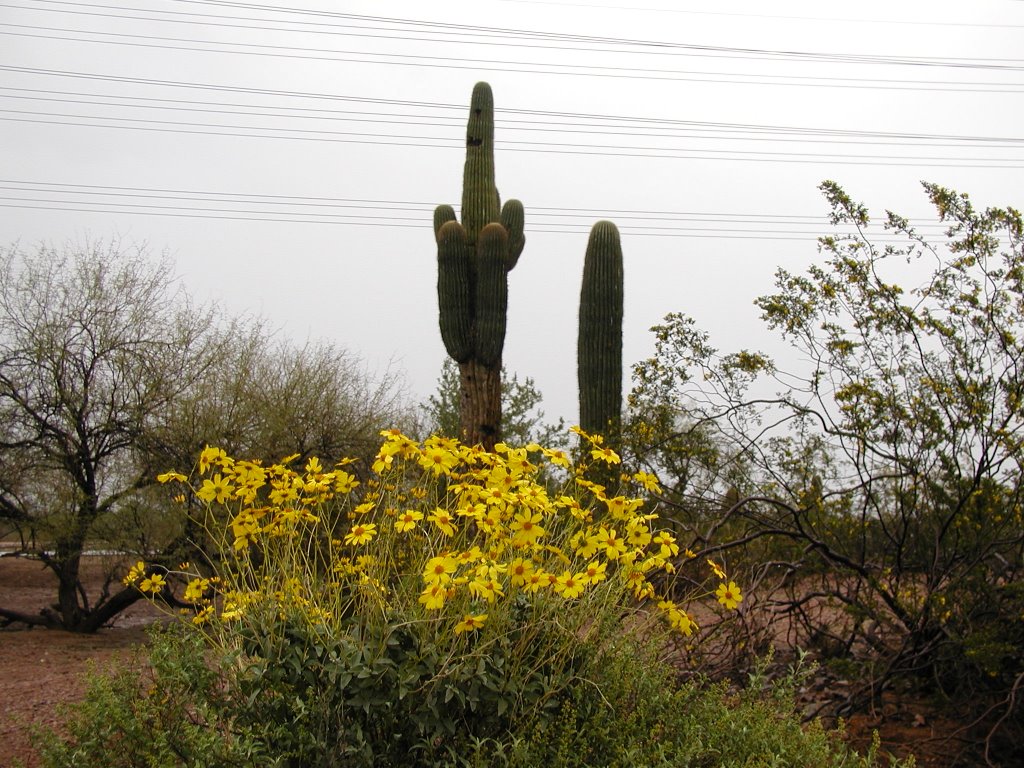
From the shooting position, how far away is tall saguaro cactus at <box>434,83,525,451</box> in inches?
510

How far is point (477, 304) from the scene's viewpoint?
43.1 ft

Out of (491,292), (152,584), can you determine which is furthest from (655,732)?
(491,292)

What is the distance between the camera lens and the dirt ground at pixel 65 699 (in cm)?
489

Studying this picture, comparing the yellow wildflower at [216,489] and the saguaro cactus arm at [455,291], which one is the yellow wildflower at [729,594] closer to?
the yellow wildflower at [216,489]

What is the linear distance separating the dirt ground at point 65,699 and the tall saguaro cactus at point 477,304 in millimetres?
5119

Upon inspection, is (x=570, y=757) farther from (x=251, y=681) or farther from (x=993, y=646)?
(x=993, y=646)

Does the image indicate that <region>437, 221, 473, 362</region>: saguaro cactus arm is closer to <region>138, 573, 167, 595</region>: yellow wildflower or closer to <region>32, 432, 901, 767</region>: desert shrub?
<region>32, 432, 901, 767</region>: desert shrub

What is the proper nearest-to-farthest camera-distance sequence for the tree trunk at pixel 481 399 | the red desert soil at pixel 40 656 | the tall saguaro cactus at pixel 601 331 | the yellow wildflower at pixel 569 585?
1. the yellow wildflower at pixel 569 585
2. the red desert soil at pixel 40 656
3. the tall saguaro cactus at pixel 601 331
4. the tree trunk at pixel 481 399

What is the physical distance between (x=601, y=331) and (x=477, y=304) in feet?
7.45

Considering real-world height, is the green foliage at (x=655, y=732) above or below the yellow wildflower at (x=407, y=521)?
below

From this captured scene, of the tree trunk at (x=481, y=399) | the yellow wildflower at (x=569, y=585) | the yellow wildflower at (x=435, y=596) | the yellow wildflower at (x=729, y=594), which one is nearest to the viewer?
the yellow wildflower at (x=435, y=596)

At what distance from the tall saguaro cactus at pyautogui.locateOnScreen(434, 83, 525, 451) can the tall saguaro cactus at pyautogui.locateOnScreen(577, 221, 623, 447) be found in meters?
1.45

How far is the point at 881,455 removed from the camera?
19.1ft

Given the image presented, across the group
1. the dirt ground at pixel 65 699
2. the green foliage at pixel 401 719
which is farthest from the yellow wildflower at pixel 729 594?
the dirt ground at pixel 65 699
